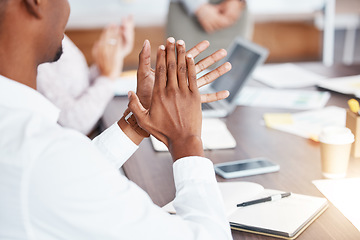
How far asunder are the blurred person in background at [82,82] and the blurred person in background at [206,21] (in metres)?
0.61

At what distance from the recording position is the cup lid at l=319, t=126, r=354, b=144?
3.56 feet

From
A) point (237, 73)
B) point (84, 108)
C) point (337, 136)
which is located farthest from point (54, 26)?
point (237, 73)

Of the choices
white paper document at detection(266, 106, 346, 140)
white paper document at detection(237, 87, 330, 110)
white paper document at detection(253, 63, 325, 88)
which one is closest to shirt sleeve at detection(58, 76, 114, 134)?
white paper document at detection(237, 87, 330, 110)

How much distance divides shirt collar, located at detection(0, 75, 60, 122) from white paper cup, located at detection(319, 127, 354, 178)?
26.8 inches

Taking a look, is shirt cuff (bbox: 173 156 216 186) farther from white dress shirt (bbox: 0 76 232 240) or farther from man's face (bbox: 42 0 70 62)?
man's face (bbox: 42 0 70 62)

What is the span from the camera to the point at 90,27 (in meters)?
4.56

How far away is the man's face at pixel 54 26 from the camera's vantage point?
27.8 inches

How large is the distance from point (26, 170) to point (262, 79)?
1680 mm

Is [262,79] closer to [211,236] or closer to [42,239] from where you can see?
[211,236]

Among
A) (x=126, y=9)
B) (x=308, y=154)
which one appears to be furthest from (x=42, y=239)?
(x=126, y=9)

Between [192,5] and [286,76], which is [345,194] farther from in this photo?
[192,5]

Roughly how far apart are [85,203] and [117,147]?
0.41 metres

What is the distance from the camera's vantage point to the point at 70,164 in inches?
24.1

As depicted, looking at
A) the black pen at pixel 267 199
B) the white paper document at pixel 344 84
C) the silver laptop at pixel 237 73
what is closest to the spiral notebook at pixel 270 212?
the black pen at pixel 267 199
